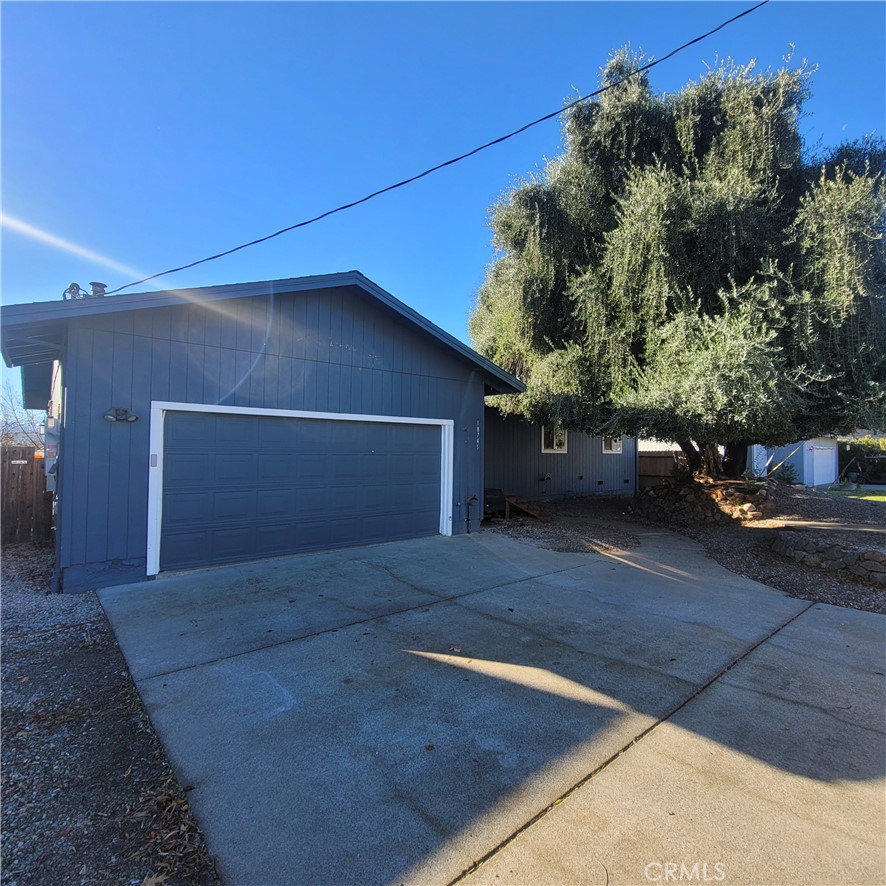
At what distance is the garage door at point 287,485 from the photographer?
6.17 metres

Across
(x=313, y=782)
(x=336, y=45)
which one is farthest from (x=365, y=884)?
(x=336, y=45)

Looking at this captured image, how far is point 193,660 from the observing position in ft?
12.2

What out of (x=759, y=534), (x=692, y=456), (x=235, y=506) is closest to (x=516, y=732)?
(x=235, y=506)

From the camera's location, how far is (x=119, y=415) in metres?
5.66

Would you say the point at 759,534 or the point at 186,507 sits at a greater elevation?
the point at 186,507

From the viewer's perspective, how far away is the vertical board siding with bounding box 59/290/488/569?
548 centimetres

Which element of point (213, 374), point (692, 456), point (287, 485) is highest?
point (213, 374)

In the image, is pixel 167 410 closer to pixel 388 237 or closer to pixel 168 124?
pixel 168 124

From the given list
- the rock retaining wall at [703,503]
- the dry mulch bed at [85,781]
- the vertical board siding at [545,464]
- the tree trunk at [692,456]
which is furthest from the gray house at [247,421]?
the tree trunk at [692,456]

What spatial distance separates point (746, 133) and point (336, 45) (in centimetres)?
701

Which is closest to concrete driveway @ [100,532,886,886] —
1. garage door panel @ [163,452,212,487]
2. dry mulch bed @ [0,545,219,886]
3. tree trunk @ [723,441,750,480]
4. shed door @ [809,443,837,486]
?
dry mulch bed @ [0,545,219,886]

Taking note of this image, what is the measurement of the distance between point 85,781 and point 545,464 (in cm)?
1325

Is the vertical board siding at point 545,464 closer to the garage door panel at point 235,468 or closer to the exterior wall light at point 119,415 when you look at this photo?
the garage door panel at point 235,468

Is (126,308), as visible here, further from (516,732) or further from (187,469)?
(516,732)
